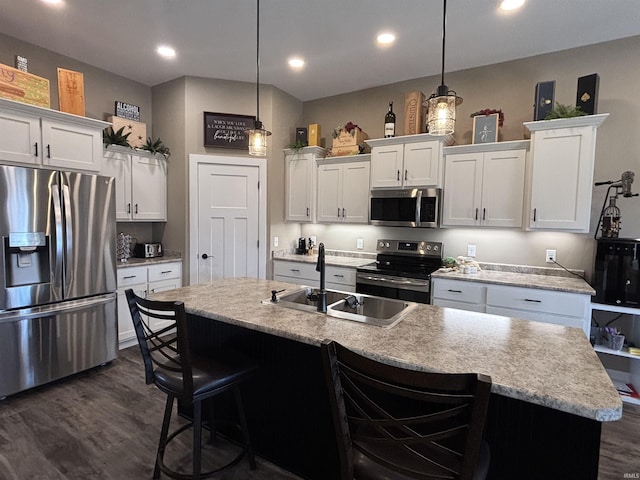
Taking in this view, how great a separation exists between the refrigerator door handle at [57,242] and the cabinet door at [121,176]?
0.95 m

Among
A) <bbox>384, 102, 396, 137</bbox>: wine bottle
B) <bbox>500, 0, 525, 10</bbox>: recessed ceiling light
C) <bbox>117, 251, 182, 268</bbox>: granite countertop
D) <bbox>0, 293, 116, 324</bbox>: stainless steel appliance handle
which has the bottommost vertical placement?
<bbox>0, 293, 116, 324</bbox>: stainless steel appliance handle

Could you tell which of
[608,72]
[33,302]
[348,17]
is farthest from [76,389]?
[608,72]

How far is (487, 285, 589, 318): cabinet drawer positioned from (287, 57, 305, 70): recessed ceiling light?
2.90 m

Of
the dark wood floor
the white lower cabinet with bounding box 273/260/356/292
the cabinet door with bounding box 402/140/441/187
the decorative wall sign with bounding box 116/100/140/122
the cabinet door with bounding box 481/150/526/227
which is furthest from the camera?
the decorative wall sign with bounding box 116/100/140/122

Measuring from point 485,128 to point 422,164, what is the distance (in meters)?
0.67

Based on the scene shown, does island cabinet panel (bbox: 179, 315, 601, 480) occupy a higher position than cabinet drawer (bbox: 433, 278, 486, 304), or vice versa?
cabinet drawer (bbox: 433, 278, 486, 304)

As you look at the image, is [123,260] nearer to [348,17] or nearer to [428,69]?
[348,17]

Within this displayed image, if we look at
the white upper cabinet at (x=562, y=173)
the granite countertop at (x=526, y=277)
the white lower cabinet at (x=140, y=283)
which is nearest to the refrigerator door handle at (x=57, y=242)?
the white lower cabinet at (x=140, y=283)

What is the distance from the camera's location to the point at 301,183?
437 centimetres

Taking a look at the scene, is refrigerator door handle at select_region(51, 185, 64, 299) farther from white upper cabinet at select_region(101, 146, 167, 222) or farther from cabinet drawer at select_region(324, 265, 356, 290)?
cabinet drawer at select_region(324, 265, 356, 290)

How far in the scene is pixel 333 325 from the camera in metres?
1.65

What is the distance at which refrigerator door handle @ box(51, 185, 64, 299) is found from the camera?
107 inches

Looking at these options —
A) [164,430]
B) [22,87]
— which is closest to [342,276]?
[164,430]

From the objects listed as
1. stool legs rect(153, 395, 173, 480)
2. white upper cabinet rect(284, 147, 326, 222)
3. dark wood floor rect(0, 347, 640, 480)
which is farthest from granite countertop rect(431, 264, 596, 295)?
stool legs rect(153, 395, 173, 480)
